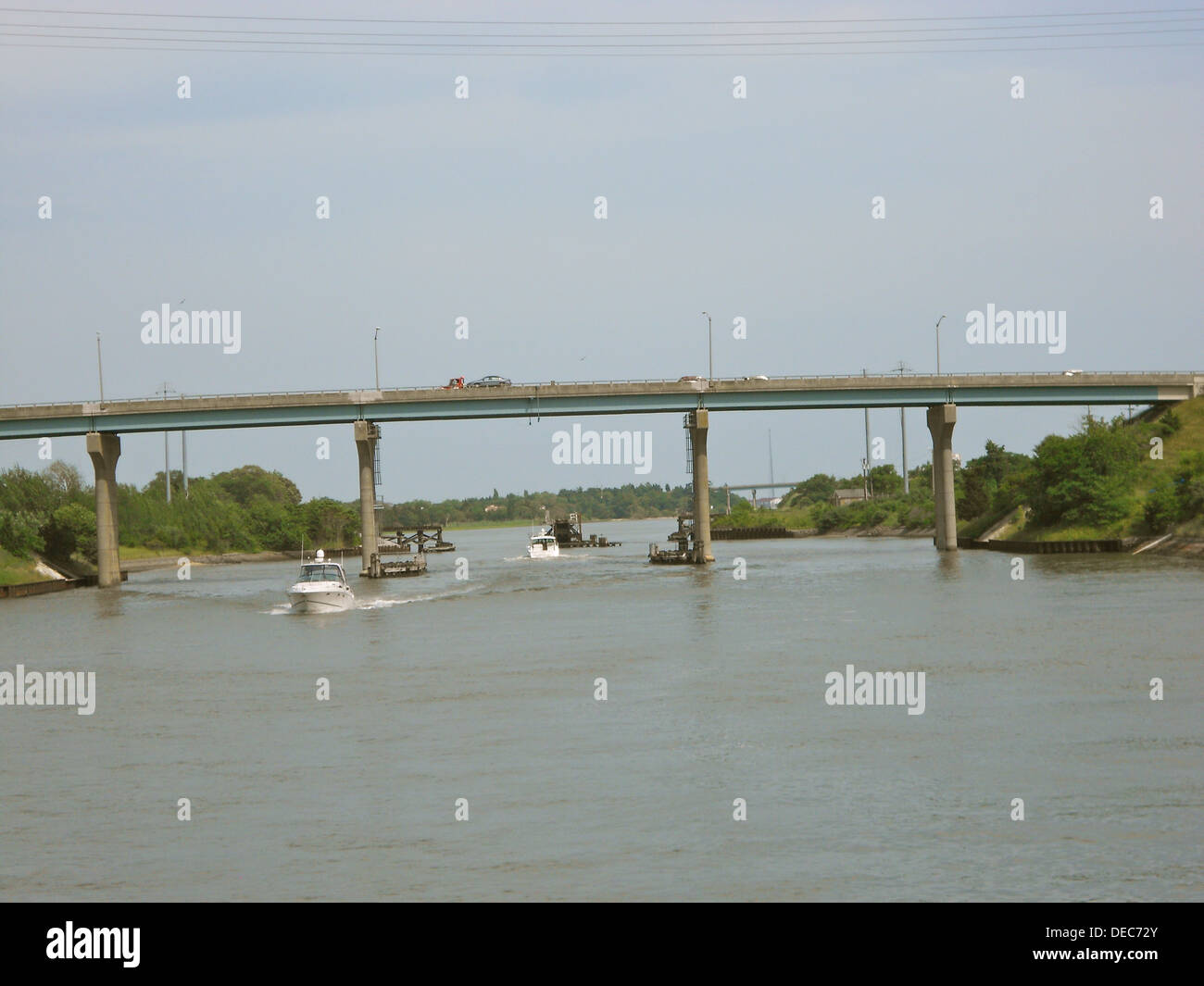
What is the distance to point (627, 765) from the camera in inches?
986

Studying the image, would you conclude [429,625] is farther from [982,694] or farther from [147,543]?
[147,543]

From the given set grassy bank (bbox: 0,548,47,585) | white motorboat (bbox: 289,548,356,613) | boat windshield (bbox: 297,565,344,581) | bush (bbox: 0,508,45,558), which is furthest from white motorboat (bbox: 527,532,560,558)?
white motorboat (bbox: 289,548,356,613)

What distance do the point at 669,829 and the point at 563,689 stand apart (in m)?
15.7

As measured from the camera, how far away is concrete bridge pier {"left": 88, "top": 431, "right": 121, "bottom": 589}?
11006 centimetres

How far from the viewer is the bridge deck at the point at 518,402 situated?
354 ft

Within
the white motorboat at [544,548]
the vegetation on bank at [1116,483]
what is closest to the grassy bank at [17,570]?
the white motorboat at [544,548]

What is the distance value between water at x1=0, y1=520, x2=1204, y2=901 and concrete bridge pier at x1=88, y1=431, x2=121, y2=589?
198 feet

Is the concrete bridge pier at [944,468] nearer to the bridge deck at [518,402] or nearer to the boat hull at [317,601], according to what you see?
the bridge deck at [518,402]

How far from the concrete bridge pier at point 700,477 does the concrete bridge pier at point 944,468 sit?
20.0 meters

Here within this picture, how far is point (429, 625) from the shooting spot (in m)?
58.1

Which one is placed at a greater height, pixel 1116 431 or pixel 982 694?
pixel 1116 431

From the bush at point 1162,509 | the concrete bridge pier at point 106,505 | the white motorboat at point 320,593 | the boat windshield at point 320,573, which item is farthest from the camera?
the concrete bridge pier at point 106,505
